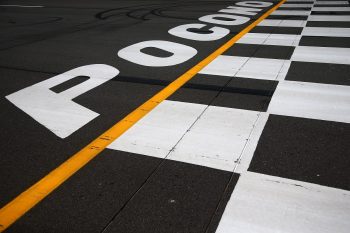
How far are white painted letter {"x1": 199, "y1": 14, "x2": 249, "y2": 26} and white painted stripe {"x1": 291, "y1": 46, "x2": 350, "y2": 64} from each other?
9.53 feet

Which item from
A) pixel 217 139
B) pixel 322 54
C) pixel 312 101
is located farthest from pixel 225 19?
Result: pixel 217 139

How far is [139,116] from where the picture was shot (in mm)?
3824

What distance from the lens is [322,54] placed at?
232 inches

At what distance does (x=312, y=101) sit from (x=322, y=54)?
2224 millimetres

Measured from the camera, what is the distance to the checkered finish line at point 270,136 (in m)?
2.35

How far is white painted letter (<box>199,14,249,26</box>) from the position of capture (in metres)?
8.91

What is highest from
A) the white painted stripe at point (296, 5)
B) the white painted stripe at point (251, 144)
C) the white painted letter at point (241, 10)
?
the white painted stripe at point (251, 144)

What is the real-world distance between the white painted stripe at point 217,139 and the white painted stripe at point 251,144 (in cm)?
4

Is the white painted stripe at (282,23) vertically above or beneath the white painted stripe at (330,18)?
beneath

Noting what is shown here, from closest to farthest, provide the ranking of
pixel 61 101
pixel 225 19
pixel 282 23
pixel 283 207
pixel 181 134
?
pixel 283 207, pixel 181 134, pixel 61 101, pixel 282 23, pixel 225 19

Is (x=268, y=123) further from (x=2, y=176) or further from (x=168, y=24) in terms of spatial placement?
(x=168, y=24)

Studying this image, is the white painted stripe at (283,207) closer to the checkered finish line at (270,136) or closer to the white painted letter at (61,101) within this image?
the checkered finish line at (270,136)

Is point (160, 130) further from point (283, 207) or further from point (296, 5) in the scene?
point (296, 5)

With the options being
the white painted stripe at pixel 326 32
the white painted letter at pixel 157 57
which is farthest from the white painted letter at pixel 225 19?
the white painted letter at pixel 157 57
